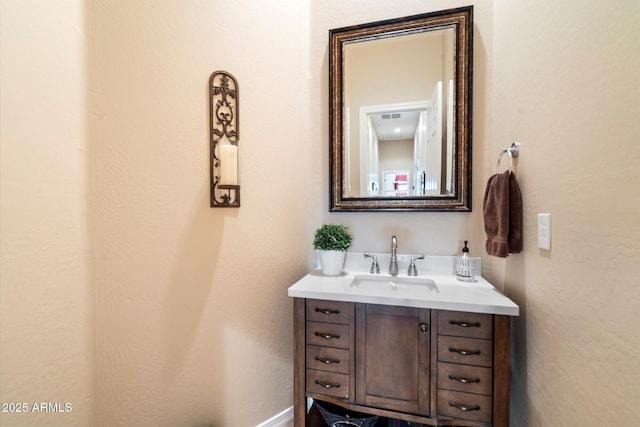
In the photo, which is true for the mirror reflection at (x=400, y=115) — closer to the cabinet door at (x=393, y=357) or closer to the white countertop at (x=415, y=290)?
the white countertop at (x=415, y=290)

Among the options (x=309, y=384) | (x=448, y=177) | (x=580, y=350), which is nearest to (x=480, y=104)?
(x=448, y=177)

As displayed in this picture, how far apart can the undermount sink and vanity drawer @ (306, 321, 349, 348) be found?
25cm

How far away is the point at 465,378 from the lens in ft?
3.55

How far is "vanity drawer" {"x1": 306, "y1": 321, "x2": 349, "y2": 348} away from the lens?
123cm

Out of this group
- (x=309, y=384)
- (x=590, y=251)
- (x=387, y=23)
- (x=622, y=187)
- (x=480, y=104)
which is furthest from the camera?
(x=387, y=23)

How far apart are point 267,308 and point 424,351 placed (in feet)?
2.72

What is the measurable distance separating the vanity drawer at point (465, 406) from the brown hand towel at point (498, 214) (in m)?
0.57

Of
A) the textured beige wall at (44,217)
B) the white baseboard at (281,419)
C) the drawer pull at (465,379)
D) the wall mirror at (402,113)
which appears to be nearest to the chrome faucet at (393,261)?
the wall mirror at (402,113)

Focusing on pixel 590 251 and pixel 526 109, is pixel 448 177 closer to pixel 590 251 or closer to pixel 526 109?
pixel 526 109

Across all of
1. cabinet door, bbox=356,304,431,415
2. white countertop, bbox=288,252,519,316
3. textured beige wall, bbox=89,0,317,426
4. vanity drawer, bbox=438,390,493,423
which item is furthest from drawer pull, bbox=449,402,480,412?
textured beige wall, bbox=89,0,317,426

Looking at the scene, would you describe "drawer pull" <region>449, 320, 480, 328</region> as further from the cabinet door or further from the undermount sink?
the undermount sink

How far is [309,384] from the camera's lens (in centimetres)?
127

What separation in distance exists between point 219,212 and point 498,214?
1.25 metres

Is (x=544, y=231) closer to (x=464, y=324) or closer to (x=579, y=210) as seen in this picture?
(x=579, y=210)
